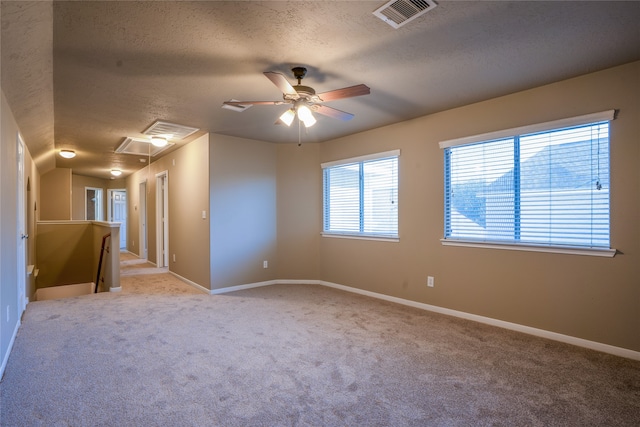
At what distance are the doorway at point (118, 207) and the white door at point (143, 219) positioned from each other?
2.85 meters

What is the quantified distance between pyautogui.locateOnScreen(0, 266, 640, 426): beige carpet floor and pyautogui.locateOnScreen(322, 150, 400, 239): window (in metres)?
1.35

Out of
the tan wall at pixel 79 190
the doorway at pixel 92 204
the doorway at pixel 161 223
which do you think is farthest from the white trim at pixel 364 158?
the doorway at pixel 92 204

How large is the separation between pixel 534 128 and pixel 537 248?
3.77 feet

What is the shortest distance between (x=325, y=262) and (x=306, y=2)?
4030 millimetres

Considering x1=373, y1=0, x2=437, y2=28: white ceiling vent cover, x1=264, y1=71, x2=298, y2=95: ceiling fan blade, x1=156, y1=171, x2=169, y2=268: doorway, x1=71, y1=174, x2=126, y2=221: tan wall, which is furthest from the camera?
x1=71, y1=174, x2=126, y2=221: tan wall

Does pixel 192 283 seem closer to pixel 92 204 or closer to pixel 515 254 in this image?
pixel 515 254

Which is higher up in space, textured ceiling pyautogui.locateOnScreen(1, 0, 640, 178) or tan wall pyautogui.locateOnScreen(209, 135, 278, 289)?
textured ceiling pyautogui.locateOnScreen(1, 0, 640, 178)

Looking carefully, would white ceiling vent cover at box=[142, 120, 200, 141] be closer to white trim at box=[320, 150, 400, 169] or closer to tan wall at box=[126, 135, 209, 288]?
tan wall at box=[126, 135, 209, 288]

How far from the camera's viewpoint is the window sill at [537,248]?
284cm

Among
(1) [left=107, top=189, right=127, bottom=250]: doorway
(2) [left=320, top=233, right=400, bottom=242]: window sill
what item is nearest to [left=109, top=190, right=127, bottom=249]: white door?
(1) [left=107, top=189, right=127, bottom=250]: doorway

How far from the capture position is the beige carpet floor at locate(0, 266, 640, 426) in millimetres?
1958

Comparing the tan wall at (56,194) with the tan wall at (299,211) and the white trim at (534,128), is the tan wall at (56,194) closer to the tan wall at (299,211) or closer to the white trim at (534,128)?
the tan wall at (299,211)

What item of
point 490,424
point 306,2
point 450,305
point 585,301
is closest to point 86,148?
point 306,2

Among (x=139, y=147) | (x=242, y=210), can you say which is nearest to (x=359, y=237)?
(x=242, y=210)
